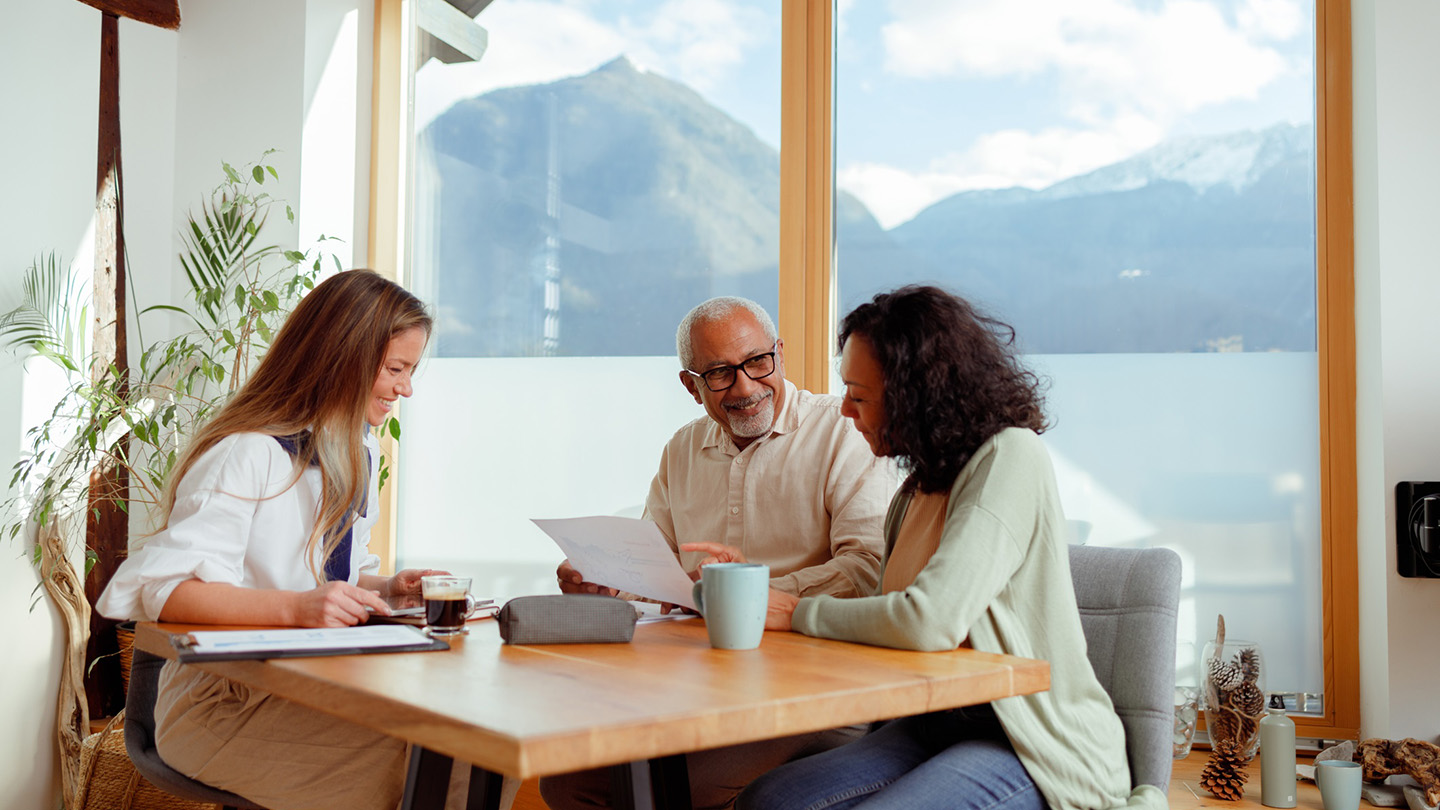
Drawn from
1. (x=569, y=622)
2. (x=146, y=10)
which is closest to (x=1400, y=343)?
(x=569, y=622)

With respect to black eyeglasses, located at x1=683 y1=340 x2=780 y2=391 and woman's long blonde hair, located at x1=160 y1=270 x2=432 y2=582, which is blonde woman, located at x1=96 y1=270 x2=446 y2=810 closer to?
woman's long blonde hair, located at x1=160 y1=270 x2=432 y2=582

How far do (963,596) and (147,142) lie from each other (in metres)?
3.58

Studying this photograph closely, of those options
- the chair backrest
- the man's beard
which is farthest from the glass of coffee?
the chair backrest

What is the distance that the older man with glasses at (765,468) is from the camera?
2086 millimetres

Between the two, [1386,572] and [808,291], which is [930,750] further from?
[808,291]

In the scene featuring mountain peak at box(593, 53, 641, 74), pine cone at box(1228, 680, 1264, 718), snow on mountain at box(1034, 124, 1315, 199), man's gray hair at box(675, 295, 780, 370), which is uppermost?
mountain peak at box(593, 53, 641, 74)

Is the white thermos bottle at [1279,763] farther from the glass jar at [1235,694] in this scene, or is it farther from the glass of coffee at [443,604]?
the glass of coffee at [443,604]

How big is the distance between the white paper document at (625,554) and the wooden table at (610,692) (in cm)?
14

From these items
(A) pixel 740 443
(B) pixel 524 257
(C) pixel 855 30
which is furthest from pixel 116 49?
(A) pixel 740 443

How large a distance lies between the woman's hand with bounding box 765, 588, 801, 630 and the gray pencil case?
210mm

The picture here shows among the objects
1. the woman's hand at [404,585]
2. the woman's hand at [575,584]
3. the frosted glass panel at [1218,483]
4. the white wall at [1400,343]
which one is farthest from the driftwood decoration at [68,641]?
the white wall at [1400,343]

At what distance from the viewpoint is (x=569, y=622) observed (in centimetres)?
138

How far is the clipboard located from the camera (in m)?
1.20

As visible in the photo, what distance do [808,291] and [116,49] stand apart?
2.51 metres
